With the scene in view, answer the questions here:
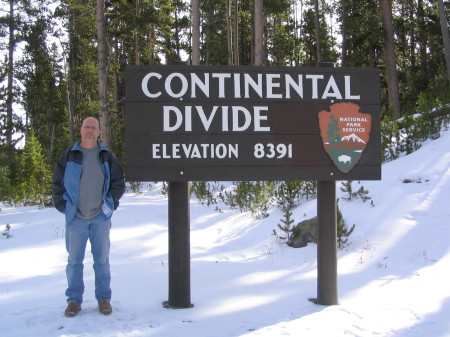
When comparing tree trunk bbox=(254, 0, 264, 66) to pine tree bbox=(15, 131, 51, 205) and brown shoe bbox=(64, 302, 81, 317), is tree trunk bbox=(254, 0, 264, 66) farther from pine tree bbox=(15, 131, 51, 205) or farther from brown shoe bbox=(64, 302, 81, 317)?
brown shoe bbox=(64, 302, 81, 317)

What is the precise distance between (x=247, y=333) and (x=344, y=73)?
278cm

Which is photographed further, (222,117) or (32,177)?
(32,177)

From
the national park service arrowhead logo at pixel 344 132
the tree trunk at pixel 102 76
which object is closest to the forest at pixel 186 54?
the tree trunk at pixel 102 76

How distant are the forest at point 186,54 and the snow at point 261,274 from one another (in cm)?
170

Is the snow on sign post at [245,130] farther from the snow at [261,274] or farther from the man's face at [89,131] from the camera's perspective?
the snow at [261,274]

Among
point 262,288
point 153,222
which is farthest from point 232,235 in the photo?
point 262,288

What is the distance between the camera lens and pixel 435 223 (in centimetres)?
683

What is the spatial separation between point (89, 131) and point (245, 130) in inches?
60.6

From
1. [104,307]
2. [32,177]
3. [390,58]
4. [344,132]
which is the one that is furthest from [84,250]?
[390,58]

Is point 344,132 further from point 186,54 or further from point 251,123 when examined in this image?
point 186,54

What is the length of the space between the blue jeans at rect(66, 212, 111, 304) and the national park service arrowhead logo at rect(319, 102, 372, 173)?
2.38 meters

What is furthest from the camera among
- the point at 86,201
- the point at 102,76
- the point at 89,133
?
the point at 102,76

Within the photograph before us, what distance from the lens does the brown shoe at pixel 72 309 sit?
3.93 meters

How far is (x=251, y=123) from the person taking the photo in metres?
4.34
